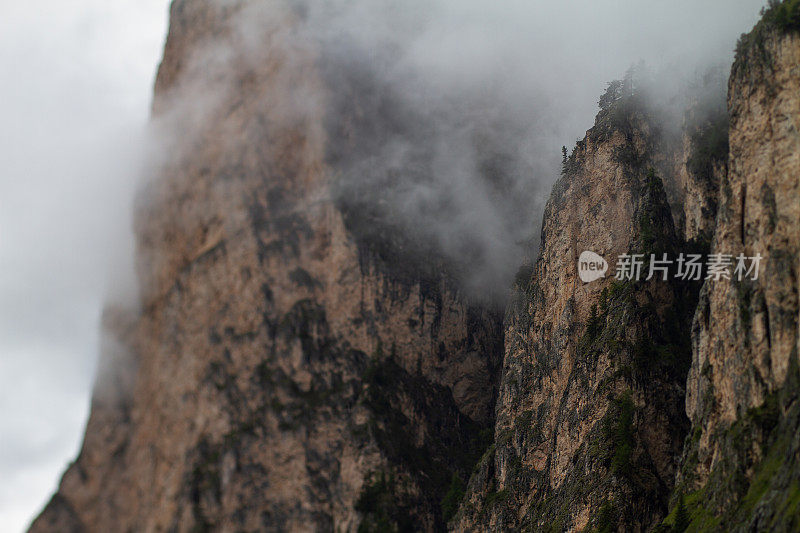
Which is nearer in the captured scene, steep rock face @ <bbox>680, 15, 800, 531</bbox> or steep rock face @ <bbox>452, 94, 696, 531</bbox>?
Result: steep rock face @ <bbox>680, 15, 800, 531</bbox>

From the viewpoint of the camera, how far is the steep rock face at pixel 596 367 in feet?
491

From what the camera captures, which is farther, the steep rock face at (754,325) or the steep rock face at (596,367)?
the steep rock face at (596,367)

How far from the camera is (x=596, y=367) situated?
16250 centimetres

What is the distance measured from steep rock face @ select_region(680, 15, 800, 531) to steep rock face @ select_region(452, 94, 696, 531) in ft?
44.8

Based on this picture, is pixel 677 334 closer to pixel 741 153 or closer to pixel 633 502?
pixel 633 502

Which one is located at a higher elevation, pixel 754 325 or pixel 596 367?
pixel 596 367

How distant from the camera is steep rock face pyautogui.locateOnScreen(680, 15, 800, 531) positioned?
106375 millimetres

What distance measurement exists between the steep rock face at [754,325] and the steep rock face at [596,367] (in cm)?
1365

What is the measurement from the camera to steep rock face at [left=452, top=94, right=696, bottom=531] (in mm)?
149750

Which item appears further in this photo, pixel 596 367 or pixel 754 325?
pixel 596 367

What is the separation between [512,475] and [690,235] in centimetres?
4478

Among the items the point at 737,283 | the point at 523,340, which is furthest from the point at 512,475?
the point at 737,283

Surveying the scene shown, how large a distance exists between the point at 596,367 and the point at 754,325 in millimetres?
48409

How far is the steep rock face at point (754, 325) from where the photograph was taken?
349ft
